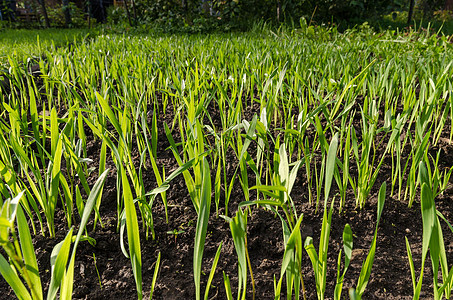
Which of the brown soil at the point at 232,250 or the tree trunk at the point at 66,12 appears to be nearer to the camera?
the brown soil at the point at 232,250

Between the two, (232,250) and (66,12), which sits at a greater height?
(66,12)

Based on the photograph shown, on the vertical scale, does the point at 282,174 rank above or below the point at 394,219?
above

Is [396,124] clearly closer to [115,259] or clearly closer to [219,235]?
[219,235]

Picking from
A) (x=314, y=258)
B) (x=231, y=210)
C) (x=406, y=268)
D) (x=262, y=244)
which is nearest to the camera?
(x=314, y=258)

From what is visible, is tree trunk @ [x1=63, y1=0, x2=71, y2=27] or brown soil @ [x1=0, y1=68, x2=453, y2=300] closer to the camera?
brown soil @ [x1=0, y1=68, x2=453, y2=300]

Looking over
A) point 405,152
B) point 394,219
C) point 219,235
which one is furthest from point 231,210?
point 405,152

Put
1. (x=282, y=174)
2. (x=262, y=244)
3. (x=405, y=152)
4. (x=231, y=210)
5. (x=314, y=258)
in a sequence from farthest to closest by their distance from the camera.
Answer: (x=405, y=152), (x=231, y=210), (x=262, y=244), (x=282, y=174), (x=314, y=258)

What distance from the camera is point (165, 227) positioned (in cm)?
111

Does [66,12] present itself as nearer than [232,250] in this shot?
No

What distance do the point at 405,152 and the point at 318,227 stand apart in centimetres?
73

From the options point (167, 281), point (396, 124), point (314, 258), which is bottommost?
point (167, 281)

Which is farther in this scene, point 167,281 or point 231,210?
point 231,210

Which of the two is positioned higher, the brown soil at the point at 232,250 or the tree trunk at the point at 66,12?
the tree trunk at the point at 66,12

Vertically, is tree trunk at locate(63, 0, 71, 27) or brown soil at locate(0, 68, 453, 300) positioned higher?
tree trunk at locate(63, 0, 71, 27)
